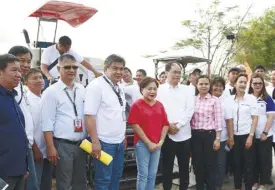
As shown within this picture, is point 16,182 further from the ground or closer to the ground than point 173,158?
further from the ground

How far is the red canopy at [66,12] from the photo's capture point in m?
7.70

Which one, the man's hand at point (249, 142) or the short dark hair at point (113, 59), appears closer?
the short dark hair at point (113, 59)

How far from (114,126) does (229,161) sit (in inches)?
115

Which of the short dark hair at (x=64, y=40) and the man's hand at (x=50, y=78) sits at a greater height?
the short dark hair at (x=64, y=40)

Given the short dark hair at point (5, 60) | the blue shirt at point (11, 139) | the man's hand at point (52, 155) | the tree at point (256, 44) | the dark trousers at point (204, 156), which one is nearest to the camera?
the blue shirt at point (11, 139)

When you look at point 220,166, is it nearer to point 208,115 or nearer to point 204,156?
point 204,156

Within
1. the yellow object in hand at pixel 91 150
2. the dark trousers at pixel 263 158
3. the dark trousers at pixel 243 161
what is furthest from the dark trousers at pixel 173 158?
the yellow object in hand at pixel 91 150

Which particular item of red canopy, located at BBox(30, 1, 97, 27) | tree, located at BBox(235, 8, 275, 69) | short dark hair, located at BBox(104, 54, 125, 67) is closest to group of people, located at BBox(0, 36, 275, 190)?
short dark hair, located at BBox(104, 54, 125, 67)

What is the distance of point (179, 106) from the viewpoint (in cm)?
514

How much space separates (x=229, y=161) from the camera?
20.1ft

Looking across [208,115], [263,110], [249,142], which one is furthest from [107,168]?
[263,110]

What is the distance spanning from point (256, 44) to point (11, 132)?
2669cm

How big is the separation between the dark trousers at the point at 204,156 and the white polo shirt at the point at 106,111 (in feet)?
5.02

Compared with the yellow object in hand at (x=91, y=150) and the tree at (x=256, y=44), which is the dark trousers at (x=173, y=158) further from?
the tree at (x=256, y=44)
